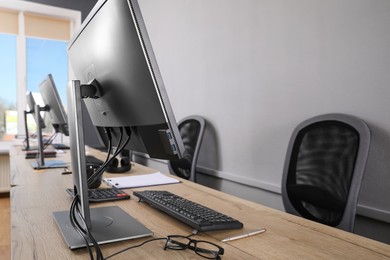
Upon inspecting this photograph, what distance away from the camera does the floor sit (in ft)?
7.57

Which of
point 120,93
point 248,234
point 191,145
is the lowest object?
point 248,234

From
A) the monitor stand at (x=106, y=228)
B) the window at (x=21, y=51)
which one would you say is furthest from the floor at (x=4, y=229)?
the monitor stand at (x=106, y=228)

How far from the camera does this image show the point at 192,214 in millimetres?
844

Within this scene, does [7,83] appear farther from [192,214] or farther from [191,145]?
[192,214]

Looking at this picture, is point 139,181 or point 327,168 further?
point 139,181

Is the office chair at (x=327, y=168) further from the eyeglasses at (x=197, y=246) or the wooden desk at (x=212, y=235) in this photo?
the eyeglasses at (x=197, y=246)

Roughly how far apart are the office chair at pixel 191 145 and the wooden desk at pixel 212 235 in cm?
88

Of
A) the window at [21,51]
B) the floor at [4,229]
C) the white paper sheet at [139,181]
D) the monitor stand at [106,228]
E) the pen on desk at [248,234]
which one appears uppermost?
the window at [21,51]

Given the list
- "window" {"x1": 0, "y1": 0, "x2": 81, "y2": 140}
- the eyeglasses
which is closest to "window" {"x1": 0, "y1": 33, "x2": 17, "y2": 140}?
"window" {"x1": 0, "y1": 0, "x2": 81, "y2": 140}

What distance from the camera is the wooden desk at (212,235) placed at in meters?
0.67

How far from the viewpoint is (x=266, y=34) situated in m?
1.83

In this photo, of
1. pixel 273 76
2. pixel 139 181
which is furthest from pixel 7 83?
pixel 273 76

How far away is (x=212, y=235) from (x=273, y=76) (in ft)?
4.00

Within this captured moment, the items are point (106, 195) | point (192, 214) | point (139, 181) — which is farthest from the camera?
point (139, 181)
